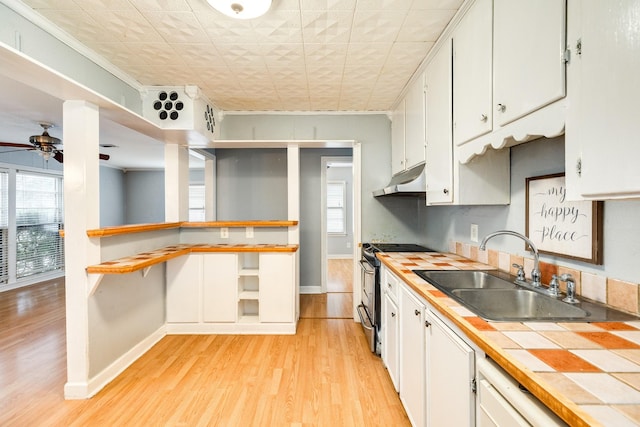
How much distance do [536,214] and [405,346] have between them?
102 cm

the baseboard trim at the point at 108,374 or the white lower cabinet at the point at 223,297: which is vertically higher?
the white lower cabinet at the point at 223,297

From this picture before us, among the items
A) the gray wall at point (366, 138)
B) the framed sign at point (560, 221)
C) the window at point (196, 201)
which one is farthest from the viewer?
the window at point (196, 201)

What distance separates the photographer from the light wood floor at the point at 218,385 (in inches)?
68.5

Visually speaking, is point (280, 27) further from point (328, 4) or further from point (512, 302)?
point (512, 302)

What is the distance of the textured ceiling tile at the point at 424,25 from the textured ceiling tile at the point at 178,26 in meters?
1.31

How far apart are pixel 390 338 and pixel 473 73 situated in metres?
1.74

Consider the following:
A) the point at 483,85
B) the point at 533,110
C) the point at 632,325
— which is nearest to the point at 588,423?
the point at 632,325

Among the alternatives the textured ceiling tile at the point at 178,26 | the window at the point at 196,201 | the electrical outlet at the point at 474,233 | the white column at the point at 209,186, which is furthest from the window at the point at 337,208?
the textured ceiling tile at the point at 178,26

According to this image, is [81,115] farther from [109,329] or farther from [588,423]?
[588,423]

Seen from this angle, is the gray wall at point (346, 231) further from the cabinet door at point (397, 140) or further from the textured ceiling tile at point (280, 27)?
the textured ceiling tile at point (280, 27)

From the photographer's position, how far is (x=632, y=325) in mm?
925

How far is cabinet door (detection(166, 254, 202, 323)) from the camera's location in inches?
113

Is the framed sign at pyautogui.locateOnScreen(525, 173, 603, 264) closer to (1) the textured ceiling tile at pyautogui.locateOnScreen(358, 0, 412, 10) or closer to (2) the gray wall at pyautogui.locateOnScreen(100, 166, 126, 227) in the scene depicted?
(1) the textured ceiling tile at pyautogui.locateOnScreen(358, 0, 412, 10)

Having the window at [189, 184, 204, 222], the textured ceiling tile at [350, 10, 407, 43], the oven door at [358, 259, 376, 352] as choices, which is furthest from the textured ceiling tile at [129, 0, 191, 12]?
the window at [189, 184, 204, 222]
